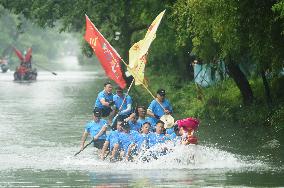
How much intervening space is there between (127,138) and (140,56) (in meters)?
2.34

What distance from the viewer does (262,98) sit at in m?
30.8

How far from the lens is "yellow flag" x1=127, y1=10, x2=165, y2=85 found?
70.2 ft

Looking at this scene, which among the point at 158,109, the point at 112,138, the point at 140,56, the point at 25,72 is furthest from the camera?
the point at 25,72

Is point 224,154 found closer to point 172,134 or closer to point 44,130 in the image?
point 172,134

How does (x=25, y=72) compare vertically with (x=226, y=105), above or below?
above

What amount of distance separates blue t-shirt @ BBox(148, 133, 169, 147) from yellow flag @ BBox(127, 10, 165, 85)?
1782mm

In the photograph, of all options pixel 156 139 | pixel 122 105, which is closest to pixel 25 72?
pixel 122 105

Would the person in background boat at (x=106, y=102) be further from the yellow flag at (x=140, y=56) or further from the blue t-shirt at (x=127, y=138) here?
the blue t-shirt at (x=127, y=138)

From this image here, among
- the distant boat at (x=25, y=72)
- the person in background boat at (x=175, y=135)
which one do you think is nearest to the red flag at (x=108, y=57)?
the person in background boat at (x=175, y=135)

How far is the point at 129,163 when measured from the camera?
1995 cm

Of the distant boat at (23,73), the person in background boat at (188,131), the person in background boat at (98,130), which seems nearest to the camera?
the person in background boat at (188,131)

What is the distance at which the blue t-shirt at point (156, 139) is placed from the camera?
65.2 ft

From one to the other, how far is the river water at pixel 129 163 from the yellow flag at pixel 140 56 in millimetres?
2181

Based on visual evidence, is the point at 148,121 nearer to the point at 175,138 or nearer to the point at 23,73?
the point at 175,138
